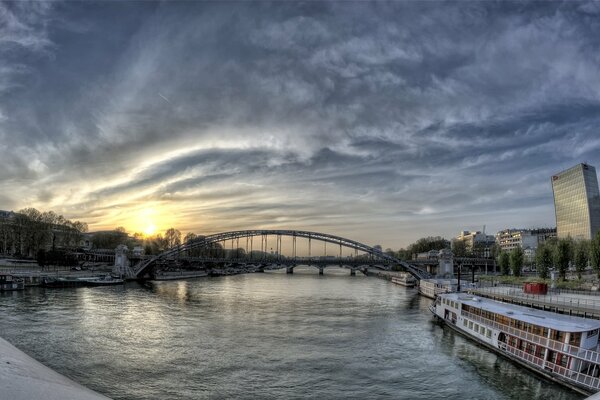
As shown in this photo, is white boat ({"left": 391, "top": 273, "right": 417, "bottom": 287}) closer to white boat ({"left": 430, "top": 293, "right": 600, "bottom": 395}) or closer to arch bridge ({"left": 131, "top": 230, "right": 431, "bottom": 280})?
arch bridge ({"left": 131, "top": 230, "right": 431, "bottom": 280})

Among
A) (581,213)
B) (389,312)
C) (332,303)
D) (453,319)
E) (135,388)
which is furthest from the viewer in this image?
(581,213)

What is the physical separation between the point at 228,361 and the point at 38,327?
1607 cm

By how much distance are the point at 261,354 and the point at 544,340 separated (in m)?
14.8

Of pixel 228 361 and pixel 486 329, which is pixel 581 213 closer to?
pixel 486 329

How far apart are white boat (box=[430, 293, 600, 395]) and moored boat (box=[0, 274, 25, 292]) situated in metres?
52.7

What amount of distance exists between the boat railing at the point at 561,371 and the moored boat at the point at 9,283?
55.8 m

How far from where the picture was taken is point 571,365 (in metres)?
19.8

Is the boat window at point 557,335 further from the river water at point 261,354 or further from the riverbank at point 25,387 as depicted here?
the riverbank at point 25,387

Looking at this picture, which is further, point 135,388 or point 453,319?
point 453,319

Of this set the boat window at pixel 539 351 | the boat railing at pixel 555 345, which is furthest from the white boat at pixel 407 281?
the boat window at pixel 539 351

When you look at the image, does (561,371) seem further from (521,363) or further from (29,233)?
(29,233)

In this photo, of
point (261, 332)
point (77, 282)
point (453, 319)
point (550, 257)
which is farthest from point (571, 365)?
point (77, 282)

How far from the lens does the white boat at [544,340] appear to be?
1950 cm

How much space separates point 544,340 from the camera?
71.6ft
